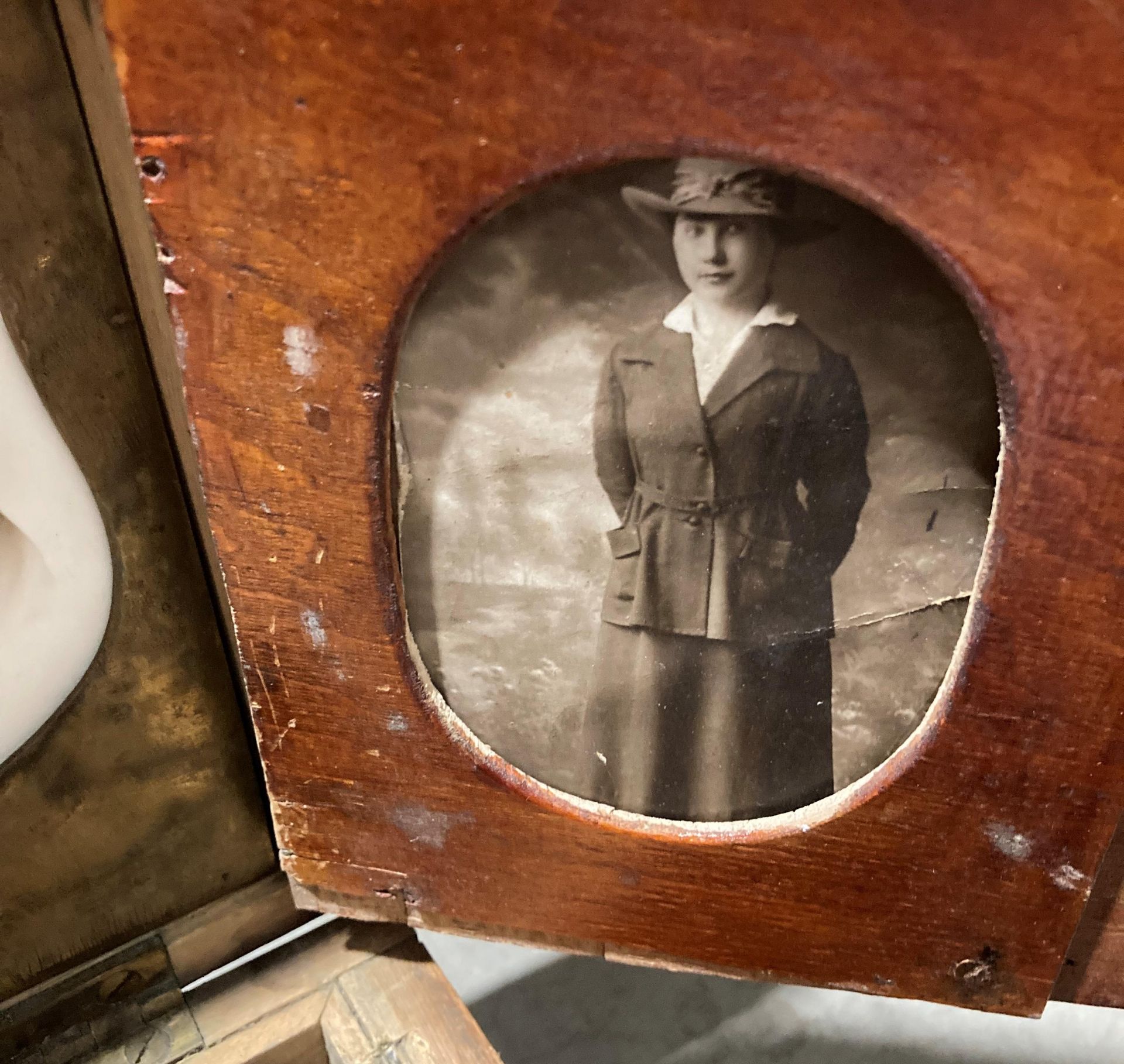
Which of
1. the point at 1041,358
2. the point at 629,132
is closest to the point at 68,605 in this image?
the point at 629,132

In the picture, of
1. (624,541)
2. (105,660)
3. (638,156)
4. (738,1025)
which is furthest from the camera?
(738,1025)

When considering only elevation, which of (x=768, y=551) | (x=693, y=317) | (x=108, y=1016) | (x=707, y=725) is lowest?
(x=108, y=1016)

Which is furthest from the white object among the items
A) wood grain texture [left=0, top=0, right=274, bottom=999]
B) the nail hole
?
the nail hole

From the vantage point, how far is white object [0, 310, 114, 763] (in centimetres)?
52

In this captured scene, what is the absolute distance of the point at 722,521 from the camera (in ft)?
1.57

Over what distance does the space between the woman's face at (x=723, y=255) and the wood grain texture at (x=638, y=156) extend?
35 mm

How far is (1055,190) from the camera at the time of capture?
0.37 meters

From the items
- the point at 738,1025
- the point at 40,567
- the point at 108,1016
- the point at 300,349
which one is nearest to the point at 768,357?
the point at 300,349

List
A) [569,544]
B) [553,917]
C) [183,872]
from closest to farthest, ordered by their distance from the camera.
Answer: [569,544] → [553,917] → [183,872]

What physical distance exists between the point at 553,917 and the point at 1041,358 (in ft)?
1.43

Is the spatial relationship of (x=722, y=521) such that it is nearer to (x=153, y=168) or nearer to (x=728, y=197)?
(x=728, y=197)

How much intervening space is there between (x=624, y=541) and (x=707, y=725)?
0.12 m

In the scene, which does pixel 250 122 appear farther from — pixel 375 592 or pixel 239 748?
pixel 239 748

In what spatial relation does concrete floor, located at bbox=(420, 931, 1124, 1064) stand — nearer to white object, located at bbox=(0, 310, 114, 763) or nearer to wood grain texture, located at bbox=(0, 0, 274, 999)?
wood grain texture, located at bbox=(0, 0, 274, 999)
